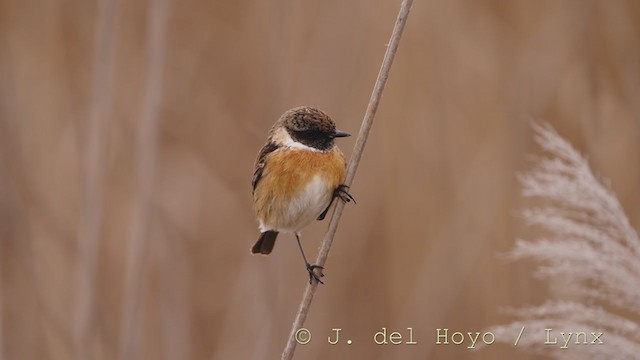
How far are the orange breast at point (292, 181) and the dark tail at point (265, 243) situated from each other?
Answer: 0.10 meters

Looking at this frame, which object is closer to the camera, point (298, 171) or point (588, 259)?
point (588, 259)

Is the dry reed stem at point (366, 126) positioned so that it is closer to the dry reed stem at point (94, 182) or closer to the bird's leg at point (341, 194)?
the bird's leg at point (341, 194)

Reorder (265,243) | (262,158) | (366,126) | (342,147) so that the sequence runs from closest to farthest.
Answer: (366,126)
(262,158)
(265,243)
(342,147)

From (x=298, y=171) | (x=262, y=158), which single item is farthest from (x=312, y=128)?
(x=262, y=158)

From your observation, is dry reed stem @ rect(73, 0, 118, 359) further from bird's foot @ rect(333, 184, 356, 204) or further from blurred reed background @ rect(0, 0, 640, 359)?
bird's foot @ rect(333, 184, 356, 204)

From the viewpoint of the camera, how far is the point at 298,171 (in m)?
2.27

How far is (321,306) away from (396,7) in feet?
4.05

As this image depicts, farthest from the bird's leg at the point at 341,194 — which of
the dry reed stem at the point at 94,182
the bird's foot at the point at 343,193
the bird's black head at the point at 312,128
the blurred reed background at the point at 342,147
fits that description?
→ the blurred reed background at the point at 342,147

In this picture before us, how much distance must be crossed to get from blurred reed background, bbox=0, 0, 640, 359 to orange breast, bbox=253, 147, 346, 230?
583 mm

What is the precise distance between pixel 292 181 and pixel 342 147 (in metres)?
1.05

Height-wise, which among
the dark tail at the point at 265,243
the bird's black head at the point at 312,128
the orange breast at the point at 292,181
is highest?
the bird's black head at the point at 312,128

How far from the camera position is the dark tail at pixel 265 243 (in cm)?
253

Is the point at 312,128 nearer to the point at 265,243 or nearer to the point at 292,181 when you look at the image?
the point at 292,181

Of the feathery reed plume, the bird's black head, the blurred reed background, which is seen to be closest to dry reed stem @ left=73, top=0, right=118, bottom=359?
the blurred reed background
